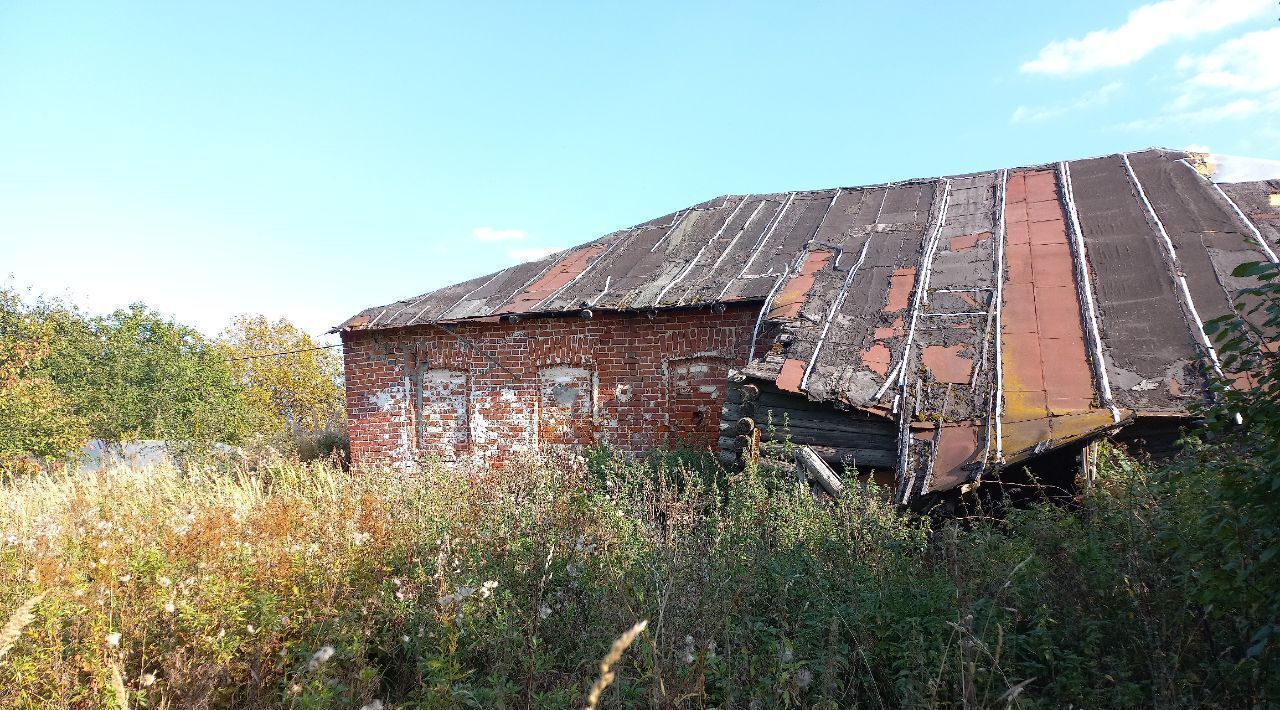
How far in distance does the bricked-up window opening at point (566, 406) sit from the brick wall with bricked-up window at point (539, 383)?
0.02 metres

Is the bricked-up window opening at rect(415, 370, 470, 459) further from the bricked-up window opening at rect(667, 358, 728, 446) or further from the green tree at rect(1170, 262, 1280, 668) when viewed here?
the green tree at rect(1170, 262, 1280, 668)

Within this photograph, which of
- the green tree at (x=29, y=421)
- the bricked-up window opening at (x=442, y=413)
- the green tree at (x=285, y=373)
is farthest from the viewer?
the green tree at (x=285, y=373)

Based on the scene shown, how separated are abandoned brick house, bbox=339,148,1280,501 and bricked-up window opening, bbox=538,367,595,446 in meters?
0.03

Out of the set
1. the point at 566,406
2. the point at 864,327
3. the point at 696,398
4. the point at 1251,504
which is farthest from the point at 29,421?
the point at 1251,504

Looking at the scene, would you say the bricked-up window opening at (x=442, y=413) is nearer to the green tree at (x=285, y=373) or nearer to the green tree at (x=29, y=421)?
the green tree at (x=29, y=421)

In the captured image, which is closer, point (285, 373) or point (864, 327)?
point (864, 327)

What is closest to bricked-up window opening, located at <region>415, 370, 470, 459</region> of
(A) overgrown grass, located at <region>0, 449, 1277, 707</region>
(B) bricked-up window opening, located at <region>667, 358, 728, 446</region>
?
(B) bricked-up window opening, located at <region>667, 358, 728, 446</region>

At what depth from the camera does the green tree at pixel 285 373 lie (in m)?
28.7

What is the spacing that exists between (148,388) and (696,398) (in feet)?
55.5

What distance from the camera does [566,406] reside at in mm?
10820

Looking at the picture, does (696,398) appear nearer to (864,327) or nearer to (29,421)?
(864,327)

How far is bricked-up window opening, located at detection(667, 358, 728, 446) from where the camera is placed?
31.9 feet

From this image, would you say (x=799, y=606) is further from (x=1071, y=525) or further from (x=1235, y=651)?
(x=1071, y=525)

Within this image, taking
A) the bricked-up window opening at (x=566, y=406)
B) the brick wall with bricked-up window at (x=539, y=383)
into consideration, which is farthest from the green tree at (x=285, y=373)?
the bricked-up window opening at (x=566, y=406)
